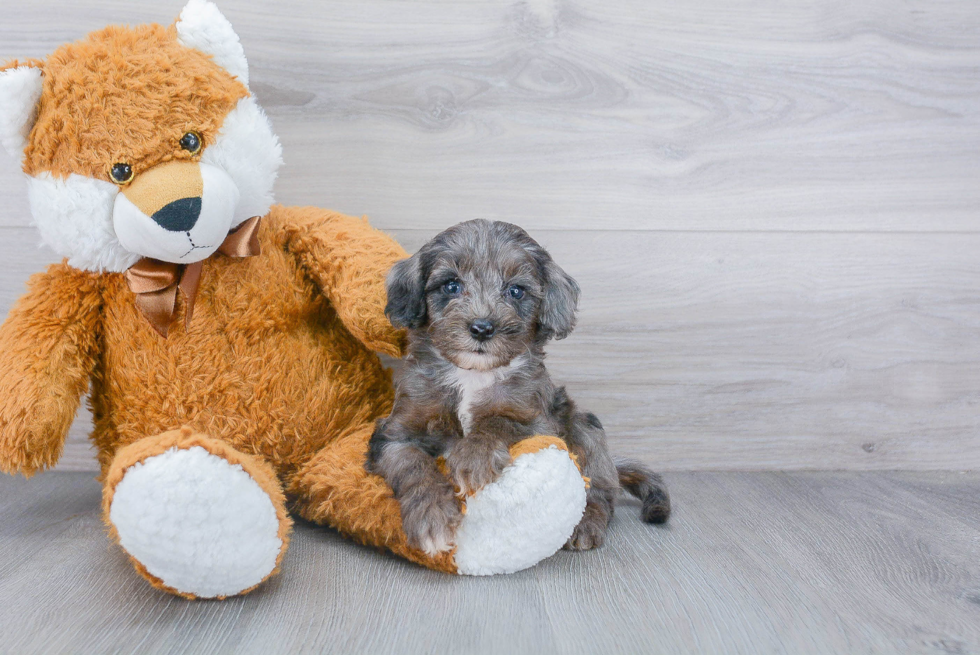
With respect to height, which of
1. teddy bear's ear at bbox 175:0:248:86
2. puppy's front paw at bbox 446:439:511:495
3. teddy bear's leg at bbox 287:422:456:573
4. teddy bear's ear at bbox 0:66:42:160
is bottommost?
teddy bear's leg at bbox 287:422:456:573

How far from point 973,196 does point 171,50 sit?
2.51 metres

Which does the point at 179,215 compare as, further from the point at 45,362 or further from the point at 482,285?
the point at 482,285

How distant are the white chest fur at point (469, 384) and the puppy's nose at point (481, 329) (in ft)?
0.57

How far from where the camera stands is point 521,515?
1.66m

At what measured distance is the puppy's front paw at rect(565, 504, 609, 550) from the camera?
1924 millimetres

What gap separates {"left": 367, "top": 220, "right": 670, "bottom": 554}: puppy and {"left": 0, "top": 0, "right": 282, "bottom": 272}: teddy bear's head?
50cm

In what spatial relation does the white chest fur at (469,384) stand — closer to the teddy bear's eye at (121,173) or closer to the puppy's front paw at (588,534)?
the puppy's front paw at (588,534)

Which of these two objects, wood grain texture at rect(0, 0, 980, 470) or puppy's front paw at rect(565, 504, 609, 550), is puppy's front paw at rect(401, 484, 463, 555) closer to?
puppy's front paw at rect(565, 504, 609, 550)

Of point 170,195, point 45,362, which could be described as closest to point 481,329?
point 170,195

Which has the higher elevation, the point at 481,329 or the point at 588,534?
the point at 481,329

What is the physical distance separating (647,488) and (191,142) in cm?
153

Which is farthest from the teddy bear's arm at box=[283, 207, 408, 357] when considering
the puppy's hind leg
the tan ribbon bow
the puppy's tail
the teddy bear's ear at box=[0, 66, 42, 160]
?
the puppy's tail

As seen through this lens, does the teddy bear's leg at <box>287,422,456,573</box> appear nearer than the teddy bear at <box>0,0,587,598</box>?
No

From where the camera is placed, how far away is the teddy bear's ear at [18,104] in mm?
1621
